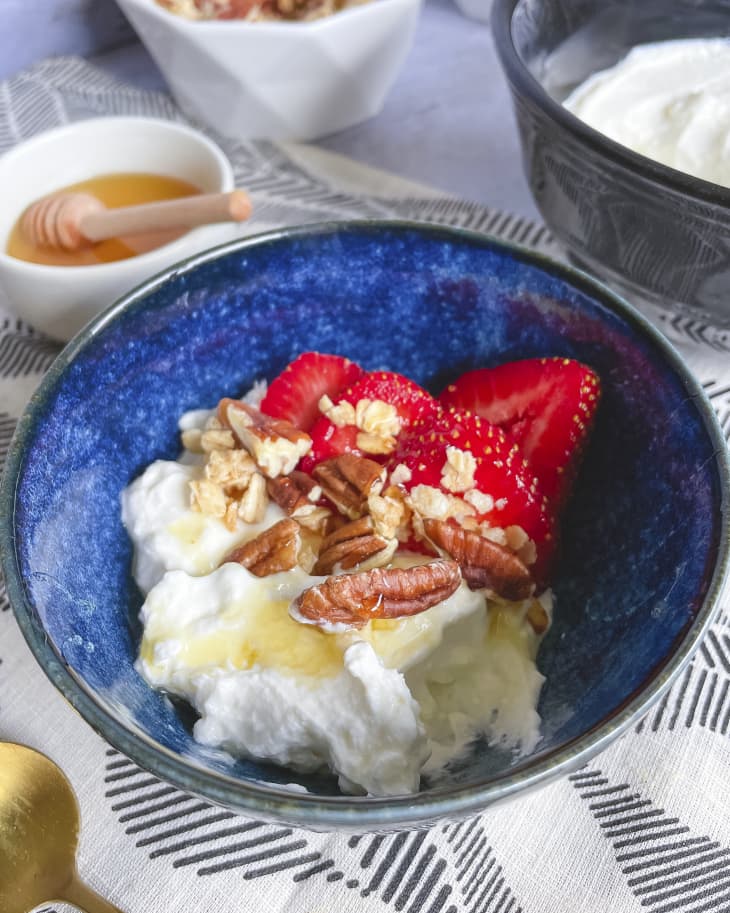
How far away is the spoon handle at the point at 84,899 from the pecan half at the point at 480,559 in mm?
382

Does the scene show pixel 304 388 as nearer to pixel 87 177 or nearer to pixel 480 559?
pixel 480 559

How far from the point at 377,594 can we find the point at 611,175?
0.49m

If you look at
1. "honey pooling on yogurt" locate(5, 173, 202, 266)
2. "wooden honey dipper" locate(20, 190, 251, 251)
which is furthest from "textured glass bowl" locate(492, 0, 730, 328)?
"honey pooling on yogurt" locate(5, 173, 202, 266)

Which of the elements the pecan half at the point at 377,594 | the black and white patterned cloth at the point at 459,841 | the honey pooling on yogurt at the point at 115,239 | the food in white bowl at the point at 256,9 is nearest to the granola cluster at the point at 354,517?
the pecan half at the point at 377,594

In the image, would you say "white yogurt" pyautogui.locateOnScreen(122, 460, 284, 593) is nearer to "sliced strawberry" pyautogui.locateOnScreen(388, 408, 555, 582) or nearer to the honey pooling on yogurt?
"sliced strawberry" pyautogui.locateOnScreen(388, 408, 555, 582)

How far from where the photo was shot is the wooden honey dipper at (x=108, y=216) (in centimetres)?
105

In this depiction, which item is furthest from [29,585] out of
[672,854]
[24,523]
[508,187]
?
[508,187]

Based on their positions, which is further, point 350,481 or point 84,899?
point 350,481

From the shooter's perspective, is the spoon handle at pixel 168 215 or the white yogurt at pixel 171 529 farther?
the spoon handle at pixel 168 215

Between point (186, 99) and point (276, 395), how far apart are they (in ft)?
2.67

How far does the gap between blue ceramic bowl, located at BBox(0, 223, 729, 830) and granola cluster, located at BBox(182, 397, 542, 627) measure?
7 centimetres

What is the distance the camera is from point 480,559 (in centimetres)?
77

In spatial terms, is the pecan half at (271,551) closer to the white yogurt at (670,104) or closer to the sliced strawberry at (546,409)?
the sliced strawberry at (546,409)

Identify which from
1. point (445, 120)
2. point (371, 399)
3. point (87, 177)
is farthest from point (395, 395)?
point (445, 120)
